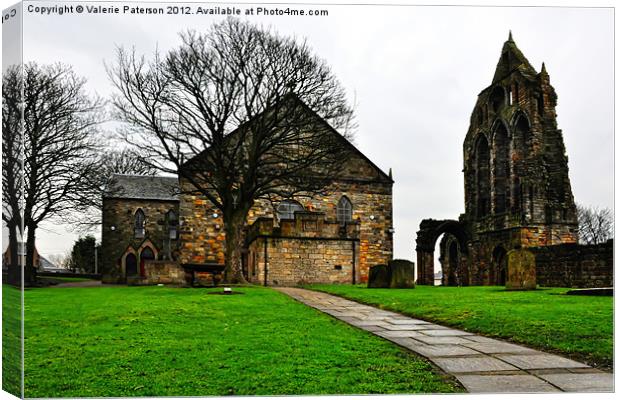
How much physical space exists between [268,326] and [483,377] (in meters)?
3.26

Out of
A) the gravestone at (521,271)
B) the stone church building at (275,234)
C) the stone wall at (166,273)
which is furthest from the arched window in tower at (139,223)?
the gravestone at (521,271)

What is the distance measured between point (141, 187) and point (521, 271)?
32.6 feet

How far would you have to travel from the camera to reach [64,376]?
595cm

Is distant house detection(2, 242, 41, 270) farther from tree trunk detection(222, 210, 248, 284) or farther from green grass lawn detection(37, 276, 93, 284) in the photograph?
tree trunk detection(222, 210, 248, 284)

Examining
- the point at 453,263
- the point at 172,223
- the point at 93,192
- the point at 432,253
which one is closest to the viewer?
the point at 93,192

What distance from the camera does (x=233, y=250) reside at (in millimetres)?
19953

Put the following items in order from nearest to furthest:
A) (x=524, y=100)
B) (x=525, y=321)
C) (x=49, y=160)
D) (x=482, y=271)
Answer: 1. (x=49, y=160)
2. (x=525, y=321)
3. (x=524, y=100)
4. (x=482, y=271)

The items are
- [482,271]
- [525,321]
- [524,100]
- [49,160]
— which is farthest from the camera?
[482,271]

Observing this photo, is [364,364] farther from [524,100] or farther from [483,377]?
[524,100]

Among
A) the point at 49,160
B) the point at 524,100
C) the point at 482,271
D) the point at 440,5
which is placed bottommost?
the point at 482,271

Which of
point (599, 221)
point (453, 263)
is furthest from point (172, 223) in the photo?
point (599, 221)

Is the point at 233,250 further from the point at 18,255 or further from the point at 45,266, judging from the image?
the point at 18,255

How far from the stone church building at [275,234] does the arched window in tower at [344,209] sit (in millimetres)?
48

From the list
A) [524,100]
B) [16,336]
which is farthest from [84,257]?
[524,100]
